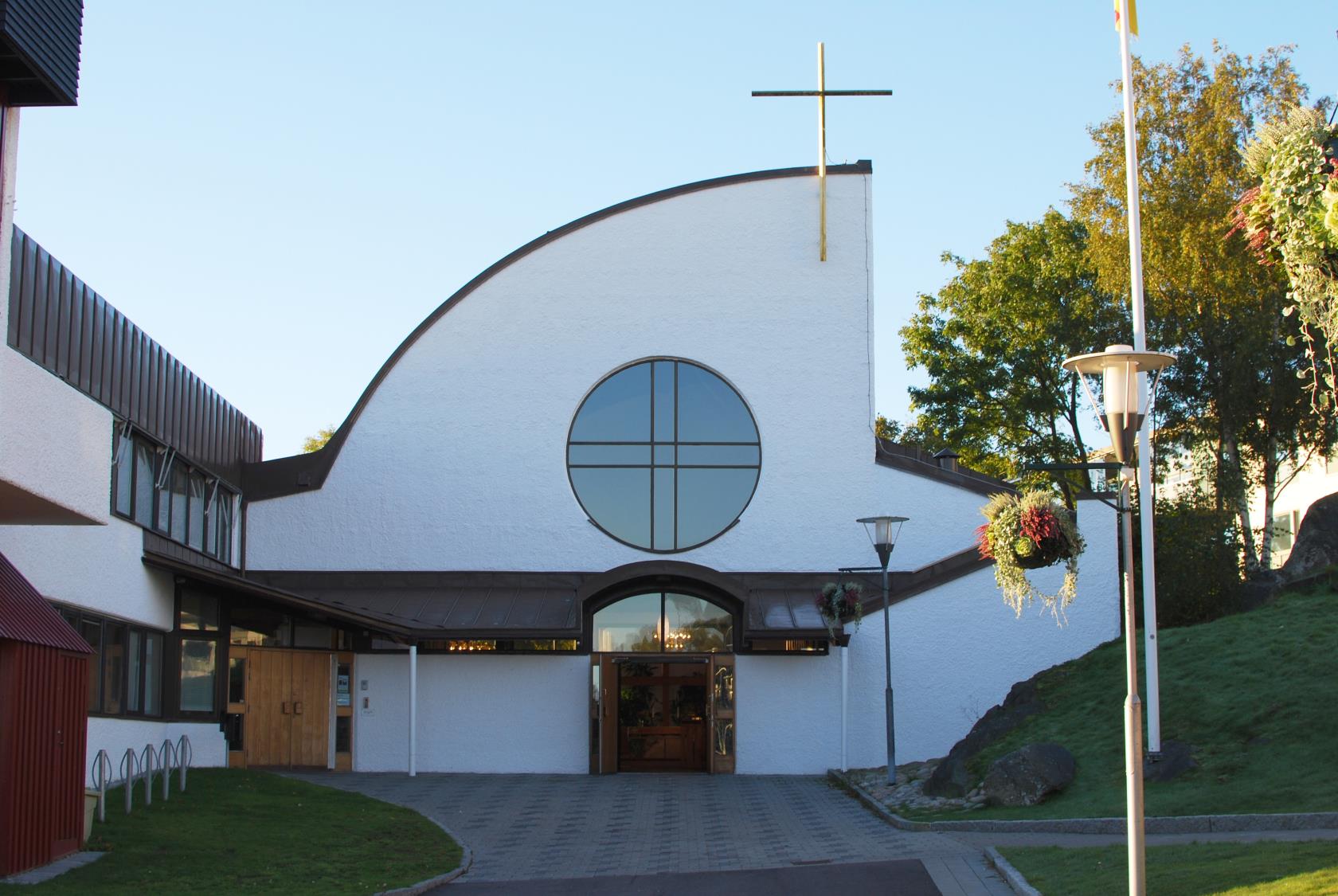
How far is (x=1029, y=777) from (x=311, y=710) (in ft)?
44.5

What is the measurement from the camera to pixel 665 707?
27.1 m

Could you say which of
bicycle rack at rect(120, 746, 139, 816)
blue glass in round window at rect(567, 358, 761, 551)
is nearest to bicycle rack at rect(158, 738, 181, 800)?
bicycle rack at rect(120, 746, 139, 816)

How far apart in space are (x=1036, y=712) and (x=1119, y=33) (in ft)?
31.7

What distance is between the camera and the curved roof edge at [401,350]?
89.6 ft

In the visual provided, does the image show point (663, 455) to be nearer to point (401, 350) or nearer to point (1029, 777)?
point (401, 350)

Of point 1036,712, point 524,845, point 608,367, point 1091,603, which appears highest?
point 608,367

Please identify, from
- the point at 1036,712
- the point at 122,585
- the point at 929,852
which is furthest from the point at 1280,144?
the point at 122,585

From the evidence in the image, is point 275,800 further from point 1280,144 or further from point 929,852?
point 1280,144

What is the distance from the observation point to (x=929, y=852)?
14758mm

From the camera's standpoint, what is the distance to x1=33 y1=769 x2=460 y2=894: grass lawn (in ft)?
41.9

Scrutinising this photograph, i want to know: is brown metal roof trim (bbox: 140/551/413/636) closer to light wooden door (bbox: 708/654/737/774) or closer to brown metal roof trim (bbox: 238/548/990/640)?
brown metal roof trim (bbox: 238/548/990/640)

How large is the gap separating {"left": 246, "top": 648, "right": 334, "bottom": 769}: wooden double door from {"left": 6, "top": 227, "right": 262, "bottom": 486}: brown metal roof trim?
11.9 feet

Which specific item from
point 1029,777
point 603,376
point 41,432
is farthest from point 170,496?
point 1029,777

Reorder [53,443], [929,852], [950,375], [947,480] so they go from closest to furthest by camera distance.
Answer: [53,443] < [929,852] < [947,480] < [950,375]
